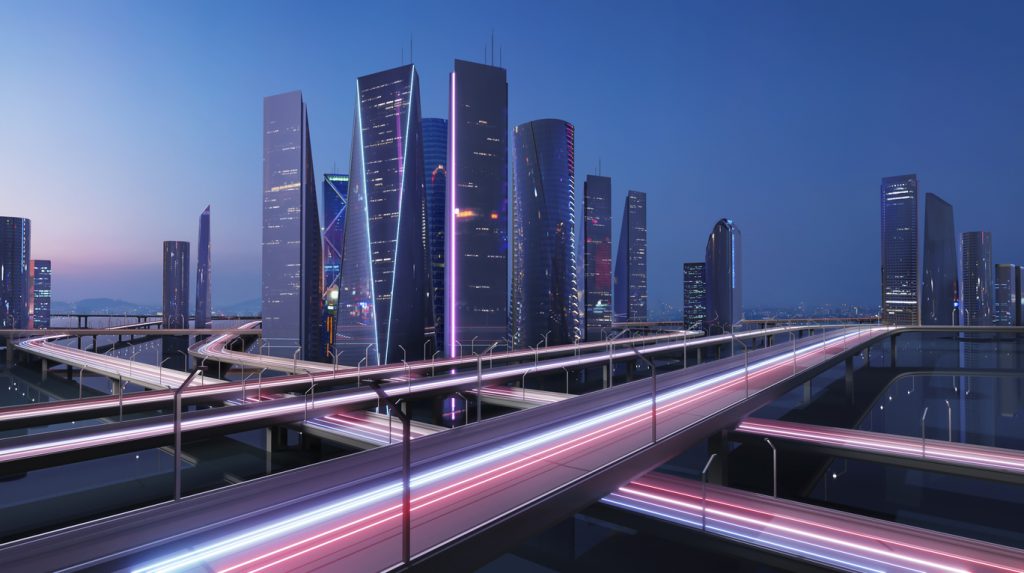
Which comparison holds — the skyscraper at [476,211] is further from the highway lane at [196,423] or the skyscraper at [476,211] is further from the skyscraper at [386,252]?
the highway lane at [196,423]

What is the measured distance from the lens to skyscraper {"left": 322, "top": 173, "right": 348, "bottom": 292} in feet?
582

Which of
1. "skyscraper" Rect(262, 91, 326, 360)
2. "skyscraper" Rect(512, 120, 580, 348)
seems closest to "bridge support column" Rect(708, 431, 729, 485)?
"skyscraper" Rect(512, 120, 580, 348)

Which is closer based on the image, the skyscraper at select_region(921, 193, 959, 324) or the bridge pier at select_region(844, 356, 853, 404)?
the bridge pier at select_region(844, 356, 853, 404)

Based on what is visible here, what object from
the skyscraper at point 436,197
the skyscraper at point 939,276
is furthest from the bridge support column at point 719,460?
the skyscraper at point 939,276

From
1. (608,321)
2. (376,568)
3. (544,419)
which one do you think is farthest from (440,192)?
(376,568)

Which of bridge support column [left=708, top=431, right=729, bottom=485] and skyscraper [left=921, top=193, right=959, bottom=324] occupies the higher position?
skyscraper [left=921, top=193, right=959, bottom=324]

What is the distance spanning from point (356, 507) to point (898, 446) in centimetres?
2355

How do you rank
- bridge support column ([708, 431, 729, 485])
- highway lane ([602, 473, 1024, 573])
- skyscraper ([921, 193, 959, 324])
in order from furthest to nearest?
skyscraper ([921, 193, 959, 324]) < bridge support column ([708, 431, 729, 485]) < highway lane ([602, 473, 1024, 573])

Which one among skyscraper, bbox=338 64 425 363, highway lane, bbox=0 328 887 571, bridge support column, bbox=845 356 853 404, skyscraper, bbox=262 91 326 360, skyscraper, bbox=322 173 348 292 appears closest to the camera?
highway lane, bbox=0 328 887 571

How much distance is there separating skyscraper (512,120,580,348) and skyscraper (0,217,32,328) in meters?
162

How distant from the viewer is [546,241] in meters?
119

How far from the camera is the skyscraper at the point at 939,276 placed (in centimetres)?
16300

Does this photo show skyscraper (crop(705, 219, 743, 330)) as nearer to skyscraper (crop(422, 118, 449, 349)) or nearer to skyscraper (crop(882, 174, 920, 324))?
skyscraper (crop(882, 174, 920, 324))

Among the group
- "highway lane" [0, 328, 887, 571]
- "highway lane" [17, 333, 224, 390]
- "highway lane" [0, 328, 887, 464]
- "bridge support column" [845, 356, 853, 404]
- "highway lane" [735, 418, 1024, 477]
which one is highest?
"highway lane" [0, 328, 887, 571]
